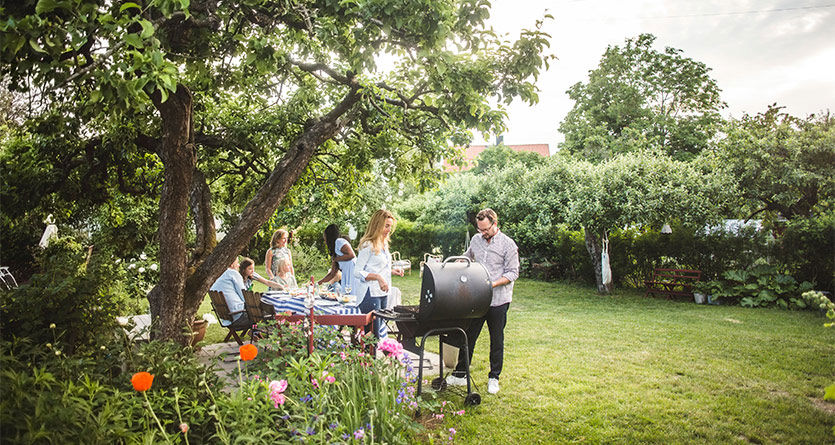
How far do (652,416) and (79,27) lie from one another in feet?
17.2

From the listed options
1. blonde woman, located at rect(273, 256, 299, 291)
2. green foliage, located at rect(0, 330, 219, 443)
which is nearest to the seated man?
→ blonde woman, located at rect(273, 256, 299, 291)

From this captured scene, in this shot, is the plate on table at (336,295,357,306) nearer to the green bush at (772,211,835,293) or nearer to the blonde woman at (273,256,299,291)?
the blonde woman at (273,256,299,291)

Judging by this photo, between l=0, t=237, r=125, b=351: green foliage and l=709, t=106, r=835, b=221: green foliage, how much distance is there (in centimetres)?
1383

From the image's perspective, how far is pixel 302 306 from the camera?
579 cm

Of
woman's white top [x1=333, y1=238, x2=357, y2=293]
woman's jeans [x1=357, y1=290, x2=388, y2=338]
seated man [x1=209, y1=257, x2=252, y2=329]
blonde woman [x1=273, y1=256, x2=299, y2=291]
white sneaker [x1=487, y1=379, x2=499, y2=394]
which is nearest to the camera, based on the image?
white sneaker [x1=487, y1=379, x2=499, y2=394]

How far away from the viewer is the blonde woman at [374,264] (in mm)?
5258

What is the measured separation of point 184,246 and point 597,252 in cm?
1250

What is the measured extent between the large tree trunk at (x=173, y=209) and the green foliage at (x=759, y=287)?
39.6 feet

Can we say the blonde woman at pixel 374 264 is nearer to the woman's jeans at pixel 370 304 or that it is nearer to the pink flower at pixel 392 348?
the woman's jeans at pixel 370 304

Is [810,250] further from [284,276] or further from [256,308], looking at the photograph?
[256,308]

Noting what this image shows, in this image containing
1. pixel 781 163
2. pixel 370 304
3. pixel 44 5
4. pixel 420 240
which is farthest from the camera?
pixel 420 240

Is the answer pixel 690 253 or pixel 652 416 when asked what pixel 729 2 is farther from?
pixel 690 253

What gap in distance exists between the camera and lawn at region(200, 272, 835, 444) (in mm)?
4062

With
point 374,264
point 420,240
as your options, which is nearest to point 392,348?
point 374,264
